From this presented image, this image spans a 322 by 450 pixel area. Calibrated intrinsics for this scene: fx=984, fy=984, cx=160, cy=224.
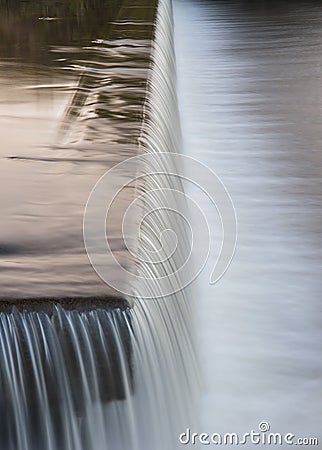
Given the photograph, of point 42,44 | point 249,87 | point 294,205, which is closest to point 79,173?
point 294,205

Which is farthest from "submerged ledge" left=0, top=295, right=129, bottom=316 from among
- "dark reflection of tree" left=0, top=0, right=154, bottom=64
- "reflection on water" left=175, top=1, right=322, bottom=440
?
"dark reflection of tree" left=0, top=0, right=154, bottom=64

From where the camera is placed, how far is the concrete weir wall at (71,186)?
1768mm

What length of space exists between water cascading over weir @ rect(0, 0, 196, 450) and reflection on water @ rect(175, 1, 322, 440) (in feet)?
0.74

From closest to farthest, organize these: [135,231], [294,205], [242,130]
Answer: [135,231] < [294,205] < [242,130]

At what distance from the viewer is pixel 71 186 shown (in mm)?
2348

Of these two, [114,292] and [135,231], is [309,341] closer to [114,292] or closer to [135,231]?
[135,231]

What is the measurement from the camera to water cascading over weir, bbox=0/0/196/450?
171 centimetres

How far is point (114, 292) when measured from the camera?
5.67ft

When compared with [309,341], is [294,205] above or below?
above

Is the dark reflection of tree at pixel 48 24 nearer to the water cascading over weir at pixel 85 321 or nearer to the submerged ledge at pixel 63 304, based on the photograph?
the water cascading over weir at pixel 85 321

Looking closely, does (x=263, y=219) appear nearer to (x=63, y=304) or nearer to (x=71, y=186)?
(x=71, y=186)

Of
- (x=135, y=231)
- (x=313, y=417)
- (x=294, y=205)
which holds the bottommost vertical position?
(x=313, y=417)

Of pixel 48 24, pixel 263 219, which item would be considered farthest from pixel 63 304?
pixel 48 24

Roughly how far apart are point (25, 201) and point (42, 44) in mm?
2116
